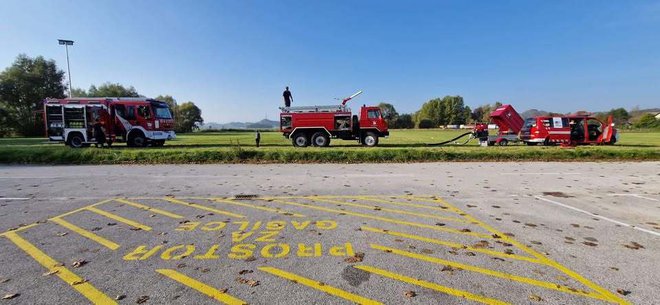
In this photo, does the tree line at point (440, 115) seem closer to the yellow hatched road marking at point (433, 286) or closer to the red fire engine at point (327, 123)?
the red fire engine at point (327, 123)

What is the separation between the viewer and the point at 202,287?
3008 mm

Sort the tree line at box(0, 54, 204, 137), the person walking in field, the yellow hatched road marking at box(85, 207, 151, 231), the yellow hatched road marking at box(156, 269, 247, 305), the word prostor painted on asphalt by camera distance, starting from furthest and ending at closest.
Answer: the tree line at box(0, 54, 204, 137) < the person walking in field < the yellow hatched road marking at box(85, 207, 151, 231) < the word prostor painted on asphalt < the yellow hatched road marking at box(156, 269, 247, 305)

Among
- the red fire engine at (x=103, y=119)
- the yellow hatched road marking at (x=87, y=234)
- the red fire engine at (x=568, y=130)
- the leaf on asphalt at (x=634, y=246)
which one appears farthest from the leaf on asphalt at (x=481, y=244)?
the red fire engine at (x=103, y=119)

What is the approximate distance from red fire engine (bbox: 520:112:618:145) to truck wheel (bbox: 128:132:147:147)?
23.7 meters

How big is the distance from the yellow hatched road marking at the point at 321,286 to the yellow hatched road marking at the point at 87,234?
7.23 ft

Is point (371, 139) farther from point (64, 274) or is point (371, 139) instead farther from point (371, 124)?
point (64, 274)

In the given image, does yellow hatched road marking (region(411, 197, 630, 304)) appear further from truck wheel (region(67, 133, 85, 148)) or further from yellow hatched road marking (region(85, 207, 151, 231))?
truck wheel (region(67, 133, 85, 148))

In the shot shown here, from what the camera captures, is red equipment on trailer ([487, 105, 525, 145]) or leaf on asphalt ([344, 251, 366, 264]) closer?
leaf on asphalt ([344, 251, 366, 264])

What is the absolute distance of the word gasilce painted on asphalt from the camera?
298 centimetres

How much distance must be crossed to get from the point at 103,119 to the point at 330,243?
19.9 metres

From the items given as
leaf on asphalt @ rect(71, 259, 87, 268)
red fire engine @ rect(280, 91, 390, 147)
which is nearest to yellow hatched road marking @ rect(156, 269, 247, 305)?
leaf on asphalt @ rect(71, 259, 87, 268)

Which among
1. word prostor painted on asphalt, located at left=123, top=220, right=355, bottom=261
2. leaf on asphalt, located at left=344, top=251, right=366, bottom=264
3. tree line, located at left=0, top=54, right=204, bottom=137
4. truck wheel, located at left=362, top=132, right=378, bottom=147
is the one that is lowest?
leaf on asphalt, located at left=344, top=251, right=366, bottom=264

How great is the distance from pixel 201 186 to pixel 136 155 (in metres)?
7.39

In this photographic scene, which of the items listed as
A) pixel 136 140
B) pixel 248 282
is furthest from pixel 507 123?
pixel 136 140
